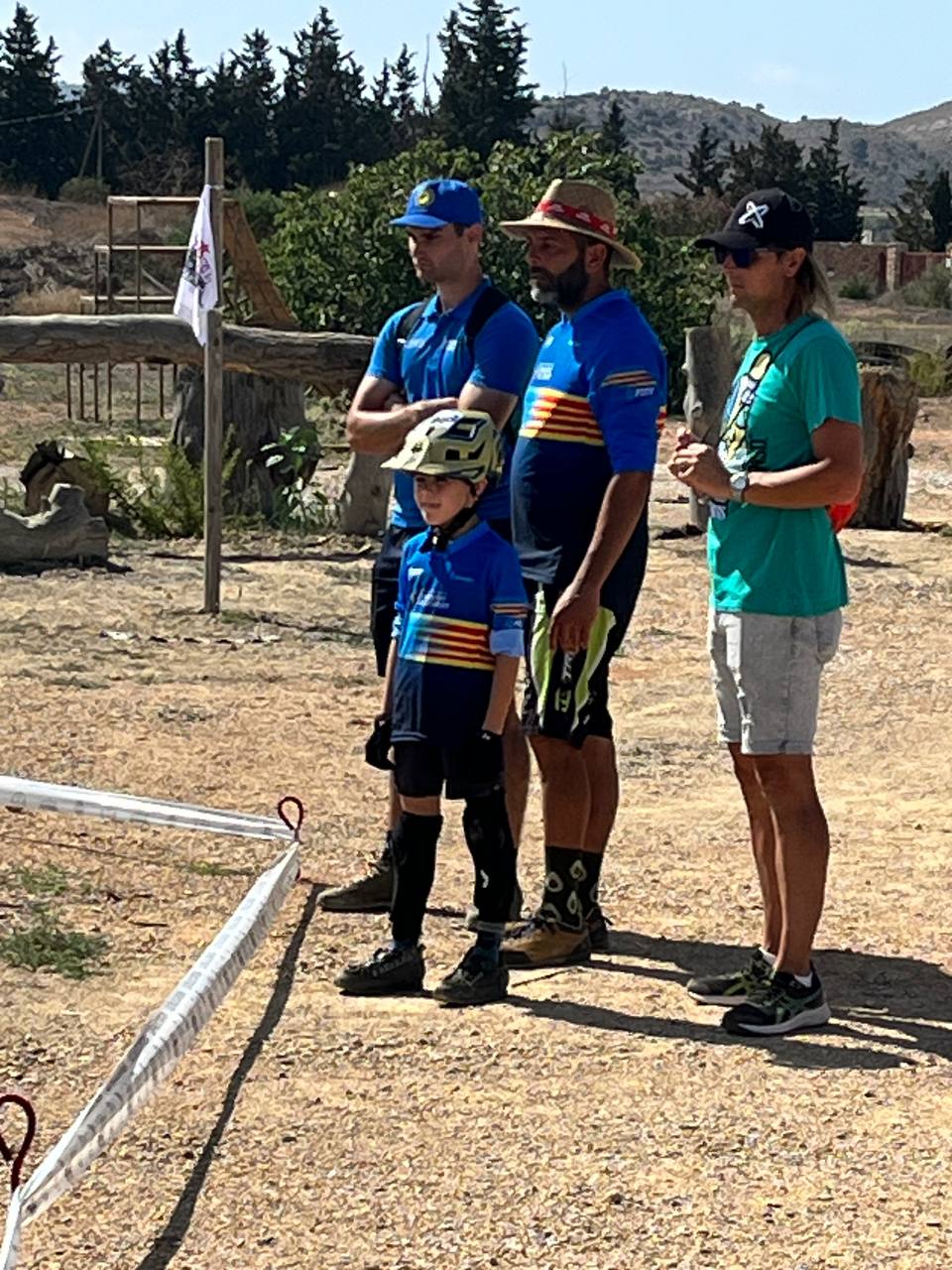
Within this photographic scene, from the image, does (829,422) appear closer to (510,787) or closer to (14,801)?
(510,787)

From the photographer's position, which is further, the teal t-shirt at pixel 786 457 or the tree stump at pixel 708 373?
the tree stump at pixel 708 373

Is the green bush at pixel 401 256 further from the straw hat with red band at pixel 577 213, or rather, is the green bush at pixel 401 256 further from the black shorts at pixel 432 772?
the black shorts at pixel 432 772

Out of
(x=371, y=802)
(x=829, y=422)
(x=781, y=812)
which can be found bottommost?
(x=371, y=802)

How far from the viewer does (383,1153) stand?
4.39 metres

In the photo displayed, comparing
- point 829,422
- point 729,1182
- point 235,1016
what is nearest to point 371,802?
point 235,1016

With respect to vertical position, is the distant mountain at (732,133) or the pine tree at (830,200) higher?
the distant mountain at (732,133)

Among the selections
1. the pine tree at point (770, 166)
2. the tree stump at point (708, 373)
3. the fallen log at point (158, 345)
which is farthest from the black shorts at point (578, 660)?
the pine tree at point (770, 166)

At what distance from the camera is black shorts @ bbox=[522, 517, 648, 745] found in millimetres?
5672

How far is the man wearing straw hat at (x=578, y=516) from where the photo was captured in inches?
220

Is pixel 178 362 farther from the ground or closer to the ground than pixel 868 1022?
farther from the ground

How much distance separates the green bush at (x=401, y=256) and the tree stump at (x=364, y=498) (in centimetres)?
817

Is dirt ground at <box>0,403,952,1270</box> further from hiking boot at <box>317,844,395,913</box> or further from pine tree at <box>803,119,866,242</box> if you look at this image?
pine tree at <box>803,119,866,242</box>

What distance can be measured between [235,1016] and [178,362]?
8.73 meters

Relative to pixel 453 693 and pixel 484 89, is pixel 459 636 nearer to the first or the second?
pixel 453 693
